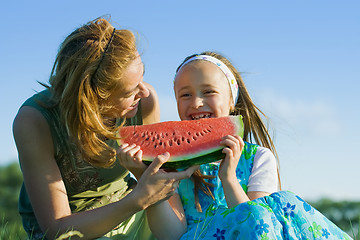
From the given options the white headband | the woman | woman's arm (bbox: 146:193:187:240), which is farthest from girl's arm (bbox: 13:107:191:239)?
the white headband

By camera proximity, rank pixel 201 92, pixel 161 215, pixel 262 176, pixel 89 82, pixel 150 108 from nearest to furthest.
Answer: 1. pixel 161 215
2. pixel 89 82
3. pixel 262 176
4. pixel 201 92
5. pixel 150 108

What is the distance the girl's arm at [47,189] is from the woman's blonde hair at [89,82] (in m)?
0.21

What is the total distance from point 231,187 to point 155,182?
0.50m

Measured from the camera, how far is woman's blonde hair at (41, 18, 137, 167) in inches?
114

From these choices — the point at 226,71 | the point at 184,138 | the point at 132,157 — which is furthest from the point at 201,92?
the point at 132,157

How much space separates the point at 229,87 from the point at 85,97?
3.91ft

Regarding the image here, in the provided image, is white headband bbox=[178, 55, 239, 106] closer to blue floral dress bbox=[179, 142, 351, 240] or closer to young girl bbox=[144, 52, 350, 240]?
young girl bbox=[144, 52, 350, 240]

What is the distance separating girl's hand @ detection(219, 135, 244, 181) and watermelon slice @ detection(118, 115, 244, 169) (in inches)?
2.5

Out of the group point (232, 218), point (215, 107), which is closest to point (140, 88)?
point (215, 107)

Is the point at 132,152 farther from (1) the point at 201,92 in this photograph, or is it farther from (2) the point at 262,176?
(2) the point at 262,176

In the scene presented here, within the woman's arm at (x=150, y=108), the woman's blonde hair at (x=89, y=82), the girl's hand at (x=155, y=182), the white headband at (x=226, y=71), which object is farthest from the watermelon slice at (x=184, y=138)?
the woman's arm at (x=150, y=108)

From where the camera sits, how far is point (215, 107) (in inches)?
126

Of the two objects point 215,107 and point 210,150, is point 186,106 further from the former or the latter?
point 210,150

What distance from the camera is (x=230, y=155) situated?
2.62 metres
